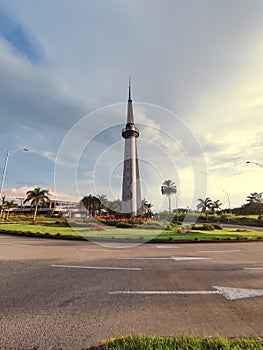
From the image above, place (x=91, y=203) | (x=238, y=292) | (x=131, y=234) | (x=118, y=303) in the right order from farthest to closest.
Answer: (x=91, y=203) < (x=131, y=234) < (x=238, y=292) < (x=118, y=303)

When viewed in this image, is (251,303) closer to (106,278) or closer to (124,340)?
(124,340)

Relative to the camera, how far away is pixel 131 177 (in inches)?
1815

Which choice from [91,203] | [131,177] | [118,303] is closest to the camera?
[118,303]

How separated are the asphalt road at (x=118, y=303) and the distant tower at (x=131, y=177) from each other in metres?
39.0

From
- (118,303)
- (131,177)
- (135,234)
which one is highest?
(131,177)

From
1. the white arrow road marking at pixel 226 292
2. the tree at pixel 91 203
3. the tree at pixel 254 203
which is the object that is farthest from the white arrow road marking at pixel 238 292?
the tree at pixel 254 203

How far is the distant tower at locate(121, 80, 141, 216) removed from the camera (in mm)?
45906

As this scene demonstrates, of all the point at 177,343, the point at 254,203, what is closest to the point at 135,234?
the point at 177,343

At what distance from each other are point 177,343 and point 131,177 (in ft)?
143

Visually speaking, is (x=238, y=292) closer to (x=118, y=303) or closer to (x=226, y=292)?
(x=226, y=292)

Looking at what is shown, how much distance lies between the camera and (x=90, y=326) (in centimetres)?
327

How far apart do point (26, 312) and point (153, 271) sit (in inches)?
158

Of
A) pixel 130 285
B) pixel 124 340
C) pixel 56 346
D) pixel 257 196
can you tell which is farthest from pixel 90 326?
pixel 257 196

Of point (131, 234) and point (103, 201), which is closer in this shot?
point (131, 234)
